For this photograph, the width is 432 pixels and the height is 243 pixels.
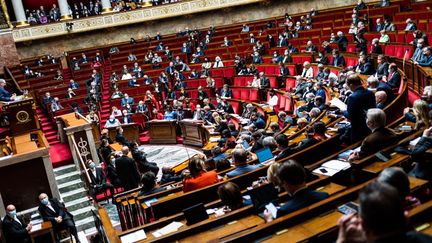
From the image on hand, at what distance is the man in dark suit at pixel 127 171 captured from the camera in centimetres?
729

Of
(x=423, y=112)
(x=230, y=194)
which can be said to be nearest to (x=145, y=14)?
(x=423, y=112)

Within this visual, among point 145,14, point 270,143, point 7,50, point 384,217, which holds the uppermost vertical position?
point 145,14

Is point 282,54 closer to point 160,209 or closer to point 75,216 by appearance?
point 75,216

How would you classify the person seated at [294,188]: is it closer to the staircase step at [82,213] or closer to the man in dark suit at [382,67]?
the staircase step at [82,213]

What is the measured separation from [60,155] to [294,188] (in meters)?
8.12

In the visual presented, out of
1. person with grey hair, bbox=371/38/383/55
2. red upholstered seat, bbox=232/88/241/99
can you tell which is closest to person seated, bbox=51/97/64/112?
red upholstered seat, bbox=232/88/241/99

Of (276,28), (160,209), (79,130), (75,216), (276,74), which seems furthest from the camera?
(276,28)

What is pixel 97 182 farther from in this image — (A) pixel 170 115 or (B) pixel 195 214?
(A) pixel 170 115

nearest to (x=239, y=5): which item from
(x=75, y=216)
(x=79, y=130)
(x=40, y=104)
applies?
(x=40, y=104)

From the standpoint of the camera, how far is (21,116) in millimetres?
9297

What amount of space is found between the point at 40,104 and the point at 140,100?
3.34 meters

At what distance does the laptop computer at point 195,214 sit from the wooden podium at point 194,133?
7.46 m

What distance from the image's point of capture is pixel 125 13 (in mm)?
21125

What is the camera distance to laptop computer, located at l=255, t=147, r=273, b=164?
5.19 metres
